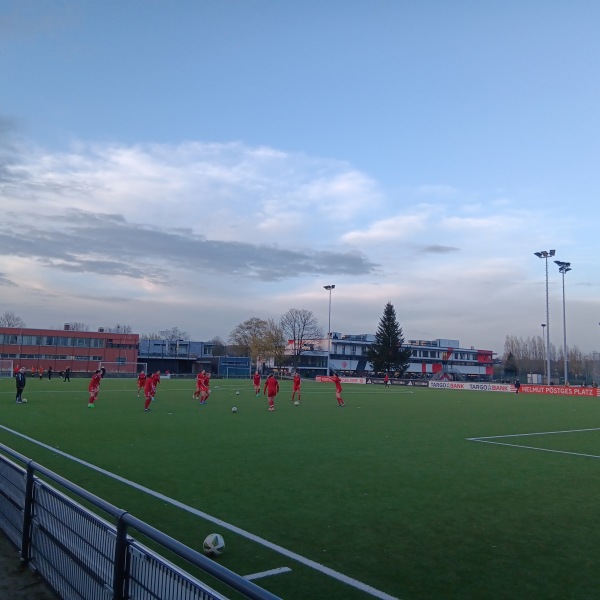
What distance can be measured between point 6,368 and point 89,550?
66538 mm

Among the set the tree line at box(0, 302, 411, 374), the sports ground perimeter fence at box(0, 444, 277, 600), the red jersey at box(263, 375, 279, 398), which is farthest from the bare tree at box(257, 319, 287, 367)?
the sports ground perimeter fence at box(0, 444, 277, 600)

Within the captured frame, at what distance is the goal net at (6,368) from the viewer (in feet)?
205

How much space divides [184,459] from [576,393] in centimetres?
4958

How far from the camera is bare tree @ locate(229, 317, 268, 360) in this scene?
111 meters

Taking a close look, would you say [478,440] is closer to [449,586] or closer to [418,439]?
[418,439]

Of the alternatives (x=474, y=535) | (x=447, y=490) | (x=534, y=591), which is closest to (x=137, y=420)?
(x=447, y=490)

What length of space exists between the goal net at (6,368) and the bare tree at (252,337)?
52242 mm

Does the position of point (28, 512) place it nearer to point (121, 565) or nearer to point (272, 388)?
point (121, 565)

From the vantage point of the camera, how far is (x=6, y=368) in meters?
63.7

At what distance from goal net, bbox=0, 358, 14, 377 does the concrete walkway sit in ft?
206

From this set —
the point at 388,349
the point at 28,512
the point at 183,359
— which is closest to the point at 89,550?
the point at 28,512

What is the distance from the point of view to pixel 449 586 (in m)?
5.80

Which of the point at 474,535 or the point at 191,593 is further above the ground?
the point at 191,593

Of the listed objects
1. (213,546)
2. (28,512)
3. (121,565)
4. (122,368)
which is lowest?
(122,368)
